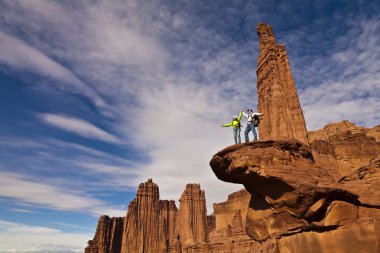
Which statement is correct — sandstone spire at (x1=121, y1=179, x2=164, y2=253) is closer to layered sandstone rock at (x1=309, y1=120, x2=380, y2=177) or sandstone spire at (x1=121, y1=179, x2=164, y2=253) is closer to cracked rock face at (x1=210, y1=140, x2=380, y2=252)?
layered sandstone rock at (x1=309, y1=120, x2=380, y2=177)

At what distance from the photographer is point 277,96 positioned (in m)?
36.1

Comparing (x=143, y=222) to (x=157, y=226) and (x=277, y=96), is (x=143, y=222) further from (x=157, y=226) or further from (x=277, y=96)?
(x=277, y=96)

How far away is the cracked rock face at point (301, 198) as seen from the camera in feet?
37.0

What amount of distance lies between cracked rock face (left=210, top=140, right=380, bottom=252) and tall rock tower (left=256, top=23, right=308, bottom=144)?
65.8 feet

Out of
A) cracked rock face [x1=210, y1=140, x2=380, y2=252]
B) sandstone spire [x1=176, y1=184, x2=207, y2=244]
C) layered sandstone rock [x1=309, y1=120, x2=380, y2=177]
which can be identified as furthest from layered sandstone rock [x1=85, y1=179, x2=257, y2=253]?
cracked rock face [x1=210, y1=140, x2=380, y2=252]

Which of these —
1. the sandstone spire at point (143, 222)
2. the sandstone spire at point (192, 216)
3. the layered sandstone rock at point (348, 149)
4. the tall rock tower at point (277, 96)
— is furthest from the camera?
the sandstone spire at point (192, 216)

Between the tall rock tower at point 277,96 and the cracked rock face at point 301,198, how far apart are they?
65.8ft

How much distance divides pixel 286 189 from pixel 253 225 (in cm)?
351

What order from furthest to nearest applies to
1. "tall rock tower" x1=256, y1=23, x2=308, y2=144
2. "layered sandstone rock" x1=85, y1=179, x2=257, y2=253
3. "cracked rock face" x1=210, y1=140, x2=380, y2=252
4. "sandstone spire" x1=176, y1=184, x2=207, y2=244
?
"sandstone spire" x1=176, y1=184, x2=207, y2=244, "layered sandstone rock" x1=85, y1=179, x2=257, y2=253, "tall rock tower" x1=256, y1=23, x2=308, y2=144, "cracked rock face" x1=210, y1=140, x2=380, y2=252

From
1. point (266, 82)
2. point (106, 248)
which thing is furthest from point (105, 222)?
point (266, 82)

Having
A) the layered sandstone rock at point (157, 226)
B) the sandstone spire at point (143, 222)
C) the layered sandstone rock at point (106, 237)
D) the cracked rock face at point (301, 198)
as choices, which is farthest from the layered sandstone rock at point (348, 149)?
the layered sandstone rock at point (106, 237)

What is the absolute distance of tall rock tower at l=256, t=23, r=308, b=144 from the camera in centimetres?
3481

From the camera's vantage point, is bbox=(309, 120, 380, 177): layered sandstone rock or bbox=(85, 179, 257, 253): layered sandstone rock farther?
bbox=(85, 179, 257, 253): layered sandstone rock

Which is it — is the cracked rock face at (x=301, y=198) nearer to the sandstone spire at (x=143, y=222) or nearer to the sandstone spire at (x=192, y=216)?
the sandstone spire at (x=143, y=222)
